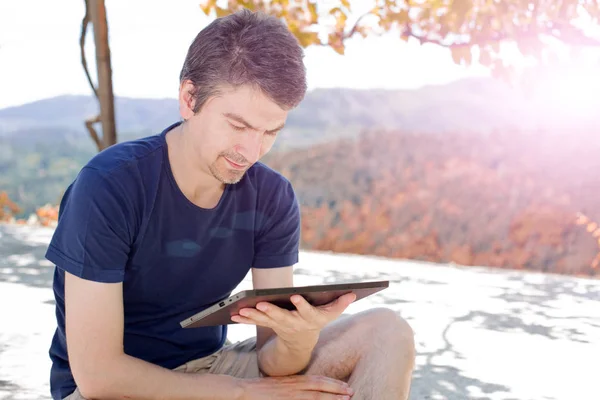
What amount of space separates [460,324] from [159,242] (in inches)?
95.4

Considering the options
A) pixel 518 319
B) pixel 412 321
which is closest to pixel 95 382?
pixel 412 321

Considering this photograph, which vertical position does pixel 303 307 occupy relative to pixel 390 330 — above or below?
above

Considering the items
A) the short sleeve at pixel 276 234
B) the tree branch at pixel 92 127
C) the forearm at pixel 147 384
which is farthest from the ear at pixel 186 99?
the tree branch at pixel 92 127

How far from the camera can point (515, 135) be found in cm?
856

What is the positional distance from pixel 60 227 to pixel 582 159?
24.0 feet

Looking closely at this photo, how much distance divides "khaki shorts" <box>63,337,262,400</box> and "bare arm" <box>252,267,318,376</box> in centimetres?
5

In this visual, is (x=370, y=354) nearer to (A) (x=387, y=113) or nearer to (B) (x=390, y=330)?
(B) (x=390, y=330)

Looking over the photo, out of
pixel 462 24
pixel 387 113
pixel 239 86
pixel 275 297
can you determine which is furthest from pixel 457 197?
pixel 275 297

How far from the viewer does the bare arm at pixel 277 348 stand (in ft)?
6.37

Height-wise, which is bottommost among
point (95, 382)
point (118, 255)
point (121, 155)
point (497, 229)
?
point (497, 229)

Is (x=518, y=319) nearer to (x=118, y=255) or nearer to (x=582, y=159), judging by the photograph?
(x=118, y=255)

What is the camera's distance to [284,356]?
1.96 m

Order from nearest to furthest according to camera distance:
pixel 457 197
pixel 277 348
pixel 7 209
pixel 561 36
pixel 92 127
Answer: pixel 277 348
pixel 561 36
pixel 92 127
pixel 457 197
pixel 7 209

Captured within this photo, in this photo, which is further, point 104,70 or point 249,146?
point 104,70
